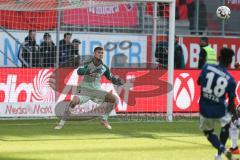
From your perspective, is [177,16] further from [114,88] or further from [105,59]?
[114,88]

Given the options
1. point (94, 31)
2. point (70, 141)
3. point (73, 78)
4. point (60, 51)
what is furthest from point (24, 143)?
point (94, 31)

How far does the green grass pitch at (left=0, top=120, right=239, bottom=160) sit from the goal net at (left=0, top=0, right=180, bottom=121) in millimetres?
822

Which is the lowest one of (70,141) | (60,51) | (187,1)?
(70,141)

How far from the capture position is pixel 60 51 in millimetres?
22422

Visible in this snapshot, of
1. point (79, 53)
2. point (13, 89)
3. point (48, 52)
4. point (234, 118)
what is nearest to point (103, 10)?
point (79, 53)

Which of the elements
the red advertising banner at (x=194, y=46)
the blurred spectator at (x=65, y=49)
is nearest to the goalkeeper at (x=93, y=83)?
the blurred spectator at (x=65, y=49)

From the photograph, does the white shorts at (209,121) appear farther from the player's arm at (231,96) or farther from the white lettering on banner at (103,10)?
the white lettering on banner at (103,10)

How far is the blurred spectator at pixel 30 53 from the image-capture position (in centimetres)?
2228

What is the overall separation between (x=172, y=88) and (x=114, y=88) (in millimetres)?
1594

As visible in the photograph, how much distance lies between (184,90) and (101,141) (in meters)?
6.93

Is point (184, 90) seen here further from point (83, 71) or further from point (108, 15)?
point (83, 71)

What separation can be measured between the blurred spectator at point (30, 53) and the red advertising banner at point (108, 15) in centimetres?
261

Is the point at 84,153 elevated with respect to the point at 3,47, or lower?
lower

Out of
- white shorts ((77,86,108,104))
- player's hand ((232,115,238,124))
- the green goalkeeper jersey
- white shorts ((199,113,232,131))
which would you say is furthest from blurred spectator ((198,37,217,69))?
white shorts ((199,113,232,131))
